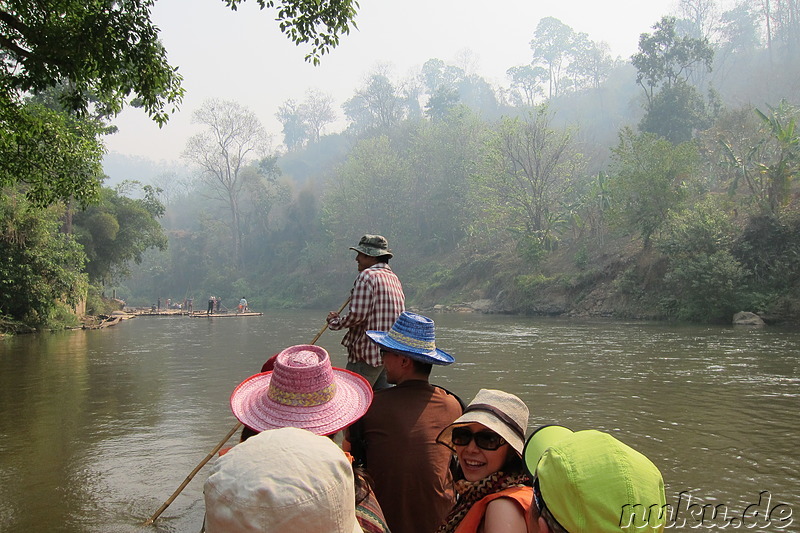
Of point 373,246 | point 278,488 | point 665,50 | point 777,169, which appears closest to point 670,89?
point 665,50

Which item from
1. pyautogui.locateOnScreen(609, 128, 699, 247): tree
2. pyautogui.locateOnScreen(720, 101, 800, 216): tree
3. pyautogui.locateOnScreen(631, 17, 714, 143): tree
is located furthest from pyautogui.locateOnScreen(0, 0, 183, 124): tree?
pyautogui.locateOnScreen(631, 17, 714, 143): tree

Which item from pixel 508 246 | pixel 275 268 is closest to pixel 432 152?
pixel 508 246

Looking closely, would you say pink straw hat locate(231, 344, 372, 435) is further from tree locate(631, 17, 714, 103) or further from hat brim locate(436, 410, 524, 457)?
tree locate(631, 17, 714, 103)

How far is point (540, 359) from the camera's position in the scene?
482 inches

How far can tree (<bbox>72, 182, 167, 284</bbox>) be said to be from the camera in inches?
1211

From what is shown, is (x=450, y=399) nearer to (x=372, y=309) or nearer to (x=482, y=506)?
(x=482, y=506)

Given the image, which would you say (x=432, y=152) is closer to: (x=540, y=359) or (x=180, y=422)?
(x=540, y=359)

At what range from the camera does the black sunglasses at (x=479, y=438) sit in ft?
6.63

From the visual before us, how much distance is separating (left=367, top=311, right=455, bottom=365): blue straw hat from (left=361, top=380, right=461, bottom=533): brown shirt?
0.23 metres

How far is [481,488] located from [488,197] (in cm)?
3552

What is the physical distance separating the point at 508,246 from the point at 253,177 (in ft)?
120

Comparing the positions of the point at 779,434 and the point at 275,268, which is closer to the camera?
the point at 779,434

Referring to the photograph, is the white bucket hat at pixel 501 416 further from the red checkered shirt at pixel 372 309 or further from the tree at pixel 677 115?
the tree at pixel 677 115

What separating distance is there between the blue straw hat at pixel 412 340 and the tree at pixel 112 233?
1164 inches
